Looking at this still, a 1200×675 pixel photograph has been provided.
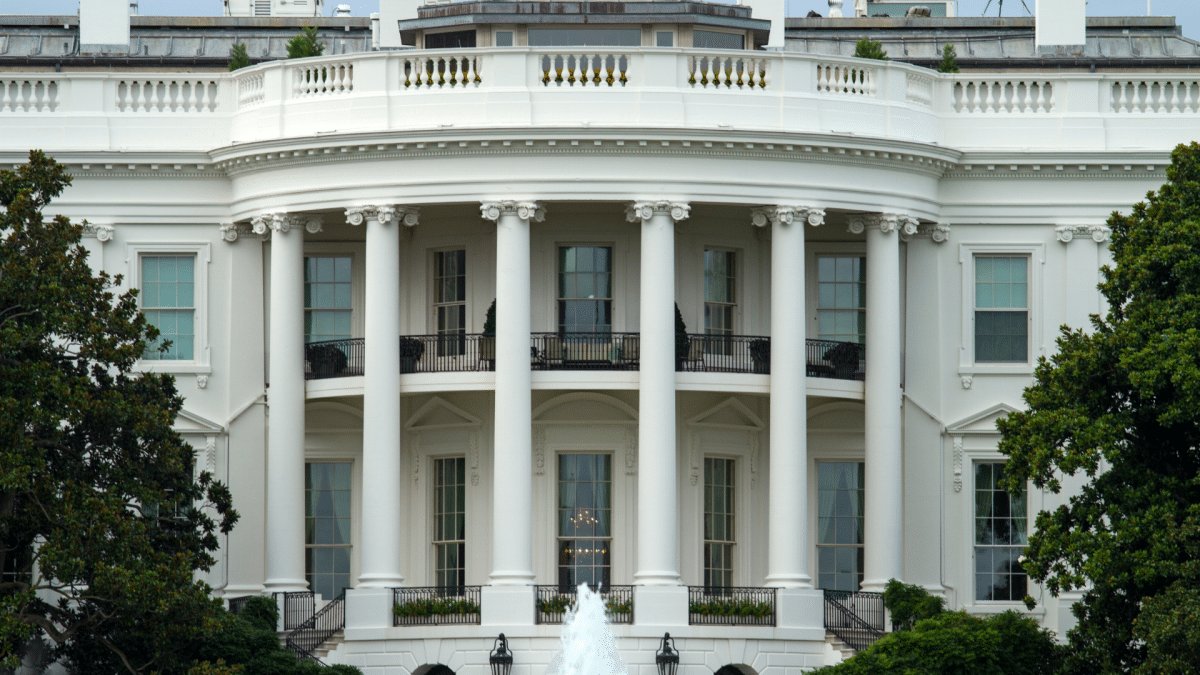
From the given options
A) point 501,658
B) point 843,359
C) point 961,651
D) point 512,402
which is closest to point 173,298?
point 512,402

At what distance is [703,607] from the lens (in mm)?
Answer: 38344

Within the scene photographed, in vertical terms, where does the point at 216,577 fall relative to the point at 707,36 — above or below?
below

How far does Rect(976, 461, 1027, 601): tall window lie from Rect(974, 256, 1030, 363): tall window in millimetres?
2011

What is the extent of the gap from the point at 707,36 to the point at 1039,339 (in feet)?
27.6

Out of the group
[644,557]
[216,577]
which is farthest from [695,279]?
[216,577]

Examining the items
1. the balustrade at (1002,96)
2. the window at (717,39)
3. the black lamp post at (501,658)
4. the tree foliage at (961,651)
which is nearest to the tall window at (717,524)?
the black lamp post at (501,658)

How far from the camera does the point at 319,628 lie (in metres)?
39.2

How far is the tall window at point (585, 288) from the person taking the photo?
41.2 m

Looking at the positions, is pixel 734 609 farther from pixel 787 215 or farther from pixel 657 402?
pixel 787 215

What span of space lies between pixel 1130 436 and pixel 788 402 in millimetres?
6912

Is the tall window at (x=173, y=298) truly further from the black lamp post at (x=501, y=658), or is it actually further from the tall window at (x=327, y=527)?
the black lamp post at (x=501, y=658)

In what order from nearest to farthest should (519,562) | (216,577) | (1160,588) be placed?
1. (1160,588)
2. (519,562)
3. (216,577)

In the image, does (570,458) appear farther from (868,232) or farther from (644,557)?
(868,232)

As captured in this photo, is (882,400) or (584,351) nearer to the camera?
(882,400)
